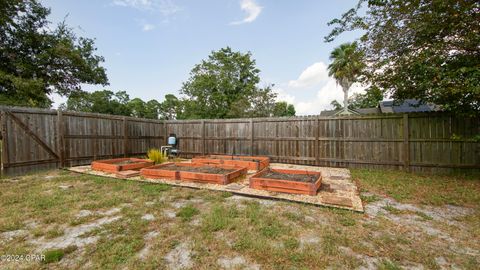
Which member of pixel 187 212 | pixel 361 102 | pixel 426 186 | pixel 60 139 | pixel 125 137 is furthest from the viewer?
pixel 361 102

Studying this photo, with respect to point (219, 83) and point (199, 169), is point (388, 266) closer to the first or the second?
point (199, 169)

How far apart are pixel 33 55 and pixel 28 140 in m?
7.80

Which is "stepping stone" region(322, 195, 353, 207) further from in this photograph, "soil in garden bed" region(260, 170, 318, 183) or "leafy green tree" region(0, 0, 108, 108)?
"leafy green tree" region(0, 0, 108, 108)

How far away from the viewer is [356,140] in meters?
6.52

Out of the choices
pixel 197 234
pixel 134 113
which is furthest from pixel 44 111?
pixel 134 113

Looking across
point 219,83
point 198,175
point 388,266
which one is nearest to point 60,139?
point 198,175

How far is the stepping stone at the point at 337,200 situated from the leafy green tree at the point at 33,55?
1194 cm

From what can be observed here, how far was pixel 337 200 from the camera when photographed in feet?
10.9

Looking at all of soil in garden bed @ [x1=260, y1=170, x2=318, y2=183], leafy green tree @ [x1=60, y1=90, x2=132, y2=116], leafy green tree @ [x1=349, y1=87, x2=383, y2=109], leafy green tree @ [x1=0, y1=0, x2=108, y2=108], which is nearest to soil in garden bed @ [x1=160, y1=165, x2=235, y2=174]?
soil in garden bed @ [x1=260, y1=170, x2=318, y2=183]

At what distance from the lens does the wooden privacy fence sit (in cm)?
A: 533

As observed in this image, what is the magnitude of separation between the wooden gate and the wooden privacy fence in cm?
2

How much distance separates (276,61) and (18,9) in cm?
1278

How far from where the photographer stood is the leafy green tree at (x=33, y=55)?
9.31m

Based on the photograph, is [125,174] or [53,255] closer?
[53,255]
